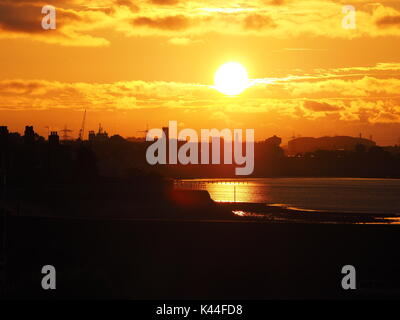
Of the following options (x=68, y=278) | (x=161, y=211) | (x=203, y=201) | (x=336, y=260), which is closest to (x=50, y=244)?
(x=68, y=278)

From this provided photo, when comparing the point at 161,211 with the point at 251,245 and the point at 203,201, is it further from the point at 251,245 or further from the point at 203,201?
the point at 251,245

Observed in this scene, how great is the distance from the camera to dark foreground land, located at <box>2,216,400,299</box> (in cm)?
2983

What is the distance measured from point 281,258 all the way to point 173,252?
5.34 meters

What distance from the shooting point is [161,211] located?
91.4 meters

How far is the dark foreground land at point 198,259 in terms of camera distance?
29.8 m

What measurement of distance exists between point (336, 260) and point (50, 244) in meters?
15.5

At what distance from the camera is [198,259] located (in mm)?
36250
